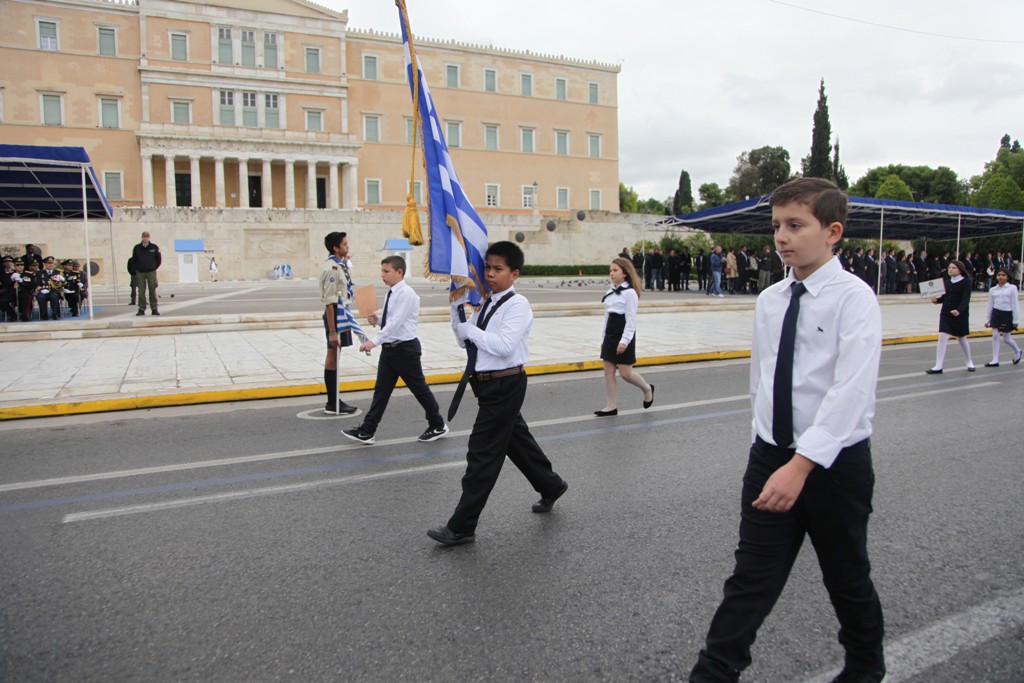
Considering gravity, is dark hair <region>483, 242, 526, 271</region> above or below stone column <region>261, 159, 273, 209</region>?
below

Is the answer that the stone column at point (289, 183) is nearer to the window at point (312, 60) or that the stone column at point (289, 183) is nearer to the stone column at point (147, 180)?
the window at point (312, 60)

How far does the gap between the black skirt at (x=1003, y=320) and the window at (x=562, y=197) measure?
5745cm

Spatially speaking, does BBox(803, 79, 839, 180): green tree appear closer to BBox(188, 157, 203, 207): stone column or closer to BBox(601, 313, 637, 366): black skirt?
BBox(188, 157, 203, 207): stone column

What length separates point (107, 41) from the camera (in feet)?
173

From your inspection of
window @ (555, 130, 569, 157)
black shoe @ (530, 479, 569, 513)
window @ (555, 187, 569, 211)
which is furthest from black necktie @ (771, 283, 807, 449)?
window @ (555, 130, 569, 157)

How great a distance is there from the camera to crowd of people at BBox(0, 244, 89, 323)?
15.2 metres

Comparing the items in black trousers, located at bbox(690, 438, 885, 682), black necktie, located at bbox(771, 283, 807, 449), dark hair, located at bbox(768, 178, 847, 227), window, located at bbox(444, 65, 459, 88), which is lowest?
black trousers, located at bbox(690, 438, 885, 682)

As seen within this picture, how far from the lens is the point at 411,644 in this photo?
112 inches

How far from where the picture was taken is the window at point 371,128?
59531 millimetres

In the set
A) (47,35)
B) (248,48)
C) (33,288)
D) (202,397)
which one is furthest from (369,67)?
(202,397)

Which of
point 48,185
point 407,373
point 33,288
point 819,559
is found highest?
point 48,185

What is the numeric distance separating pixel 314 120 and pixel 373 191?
7136mm

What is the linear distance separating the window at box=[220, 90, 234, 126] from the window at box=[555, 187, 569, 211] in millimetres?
28280

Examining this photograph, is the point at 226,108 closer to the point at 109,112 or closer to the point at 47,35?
the point at 109,112
